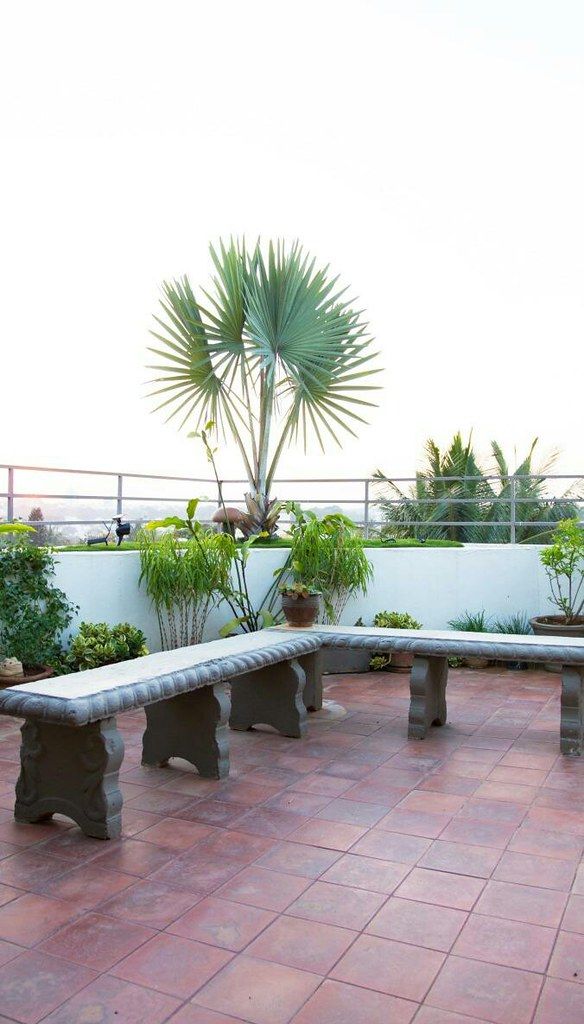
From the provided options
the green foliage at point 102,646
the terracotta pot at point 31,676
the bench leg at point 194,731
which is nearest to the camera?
the bench leg at point 194,731

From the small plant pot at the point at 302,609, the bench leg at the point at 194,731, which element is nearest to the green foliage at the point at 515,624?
the small plant pot at the point at 302,609

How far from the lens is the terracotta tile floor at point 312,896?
1871mm

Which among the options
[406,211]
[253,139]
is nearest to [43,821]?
[253,139]

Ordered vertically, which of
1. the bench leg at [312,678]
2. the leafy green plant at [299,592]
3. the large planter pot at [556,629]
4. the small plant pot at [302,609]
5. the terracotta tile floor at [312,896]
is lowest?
the terracotta tile floor at [312,896]

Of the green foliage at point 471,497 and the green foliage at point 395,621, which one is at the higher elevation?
the green foliage at point 471,497

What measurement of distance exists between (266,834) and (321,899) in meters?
0.54

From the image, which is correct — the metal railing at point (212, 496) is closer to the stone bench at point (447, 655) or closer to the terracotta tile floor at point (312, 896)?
the stone bench at point (447, 655)

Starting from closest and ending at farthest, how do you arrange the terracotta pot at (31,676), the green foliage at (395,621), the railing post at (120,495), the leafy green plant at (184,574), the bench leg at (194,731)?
1. the bench leg at (194,731)
2. the terracotta pot at (31,676)
3. the leafy green plant at (184,574)
4. the green foliage at (395,621)
5. the railing post at (120,495)

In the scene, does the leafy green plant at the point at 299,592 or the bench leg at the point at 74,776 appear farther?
the leafy green plant at the point at 299,592

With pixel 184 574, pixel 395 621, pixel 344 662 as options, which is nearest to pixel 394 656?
pixel 395 621

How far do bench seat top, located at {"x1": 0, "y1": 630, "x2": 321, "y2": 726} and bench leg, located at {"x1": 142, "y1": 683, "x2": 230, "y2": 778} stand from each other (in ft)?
0.49

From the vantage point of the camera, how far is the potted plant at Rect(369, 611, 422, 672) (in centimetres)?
614

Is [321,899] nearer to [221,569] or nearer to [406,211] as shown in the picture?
[221,569]

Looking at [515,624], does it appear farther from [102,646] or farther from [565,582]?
[102,646]
